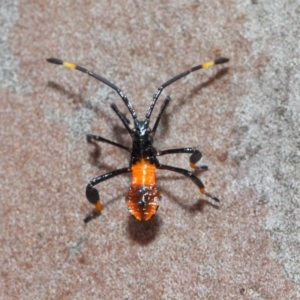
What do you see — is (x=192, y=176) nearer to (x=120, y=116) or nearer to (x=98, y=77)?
(x=120, y=116)

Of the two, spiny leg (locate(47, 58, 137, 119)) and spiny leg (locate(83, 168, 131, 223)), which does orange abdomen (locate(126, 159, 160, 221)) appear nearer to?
spiny leg (locate(83, 168, 131, 223))

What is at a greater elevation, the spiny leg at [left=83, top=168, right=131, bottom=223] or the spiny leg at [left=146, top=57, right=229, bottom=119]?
the spiny leg at [left=146, top=57, right=229, bottom=119]

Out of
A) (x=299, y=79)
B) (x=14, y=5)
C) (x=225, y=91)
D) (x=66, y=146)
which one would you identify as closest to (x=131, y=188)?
(x=66, y=146)

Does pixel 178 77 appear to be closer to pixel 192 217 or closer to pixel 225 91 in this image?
pixel 225 91

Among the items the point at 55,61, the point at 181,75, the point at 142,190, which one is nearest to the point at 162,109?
the point at 181,75

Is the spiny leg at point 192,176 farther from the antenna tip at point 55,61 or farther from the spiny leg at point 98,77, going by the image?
the antenna tip at point 55,61

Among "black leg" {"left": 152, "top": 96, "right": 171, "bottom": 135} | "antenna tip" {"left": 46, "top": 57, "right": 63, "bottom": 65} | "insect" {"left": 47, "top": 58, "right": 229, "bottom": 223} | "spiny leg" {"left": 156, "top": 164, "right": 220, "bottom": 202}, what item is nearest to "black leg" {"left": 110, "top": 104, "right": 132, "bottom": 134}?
"insect" {"left": 47, "top": 58, "right": 229, "bottom": 223}
